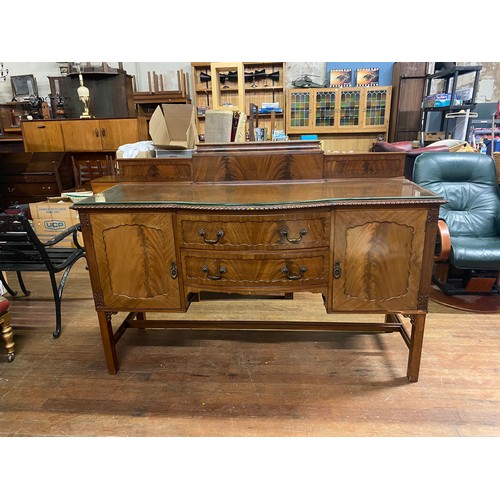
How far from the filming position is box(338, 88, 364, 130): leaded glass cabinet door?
539 centimetres

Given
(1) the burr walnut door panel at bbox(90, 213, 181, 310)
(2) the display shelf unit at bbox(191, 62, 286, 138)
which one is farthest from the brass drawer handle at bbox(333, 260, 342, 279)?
(2) the display shelf unit at bbox(191, 62, 286, 138)

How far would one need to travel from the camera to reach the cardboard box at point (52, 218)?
3770mm

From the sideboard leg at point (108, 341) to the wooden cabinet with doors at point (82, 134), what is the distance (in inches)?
123

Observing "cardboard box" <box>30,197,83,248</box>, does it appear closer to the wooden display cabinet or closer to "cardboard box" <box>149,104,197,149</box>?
"cardboard box" <box>149,104,197,149</box>

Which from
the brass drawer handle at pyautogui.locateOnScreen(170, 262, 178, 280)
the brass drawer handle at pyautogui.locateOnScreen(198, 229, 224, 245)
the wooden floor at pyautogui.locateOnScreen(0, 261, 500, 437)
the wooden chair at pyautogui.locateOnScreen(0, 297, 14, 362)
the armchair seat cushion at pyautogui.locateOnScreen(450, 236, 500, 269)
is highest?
the brass drawer handle at pyautogui.locateOnScreen(198, 229, 224, 245)

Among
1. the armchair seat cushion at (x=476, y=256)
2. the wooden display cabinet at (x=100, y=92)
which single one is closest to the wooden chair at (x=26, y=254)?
the armchair seat cushion at (x=476, y=256)

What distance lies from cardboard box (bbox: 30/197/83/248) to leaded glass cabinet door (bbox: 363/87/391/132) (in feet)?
13.9

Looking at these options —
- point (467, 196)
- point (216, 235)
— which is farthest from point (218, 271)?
point (467, 196)

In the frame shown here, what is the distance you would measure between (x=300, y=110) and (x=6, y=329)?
4.75 metres

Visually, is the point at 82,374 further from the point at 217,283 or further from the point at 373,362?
the point at 373,362

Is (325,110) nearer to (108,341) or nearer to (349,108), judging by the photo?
(349,108)

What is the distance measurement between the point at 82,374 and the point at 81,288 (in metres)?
1.20

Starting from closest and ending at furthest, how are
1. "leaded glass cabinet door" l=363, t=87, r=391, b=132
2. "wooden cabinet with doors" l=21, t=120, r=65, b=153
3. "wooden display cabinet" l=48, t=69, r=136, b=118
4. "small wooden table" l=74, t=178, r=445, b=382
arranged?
"small wooden table" l=74, t=178, r=445, b=382, "wooden cabinet with doors" l=21, t=120, r=65, b=153, "wooden display cabinet" l=48, t=69, r=136, b=118, "leaded glass cabinet door" l=363, t=87, r=391, b=132

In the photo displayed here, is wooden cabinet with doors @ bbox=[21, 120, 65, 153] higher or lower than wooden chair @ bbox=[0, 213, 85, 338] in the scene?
higher
